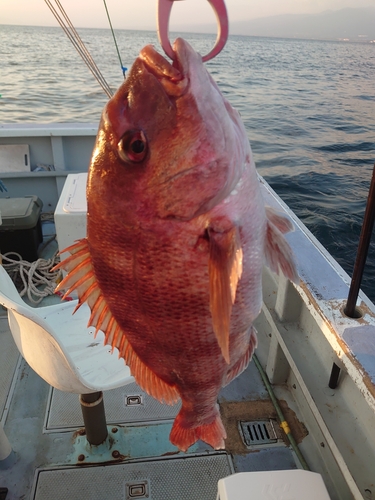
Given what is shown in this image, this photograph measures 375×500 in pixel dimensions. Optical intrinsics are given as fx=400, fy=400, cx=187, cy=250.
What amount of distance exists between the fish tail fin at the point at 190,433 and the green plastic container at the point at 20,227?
341 cm

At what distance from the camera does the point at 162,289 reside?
109 centimetres

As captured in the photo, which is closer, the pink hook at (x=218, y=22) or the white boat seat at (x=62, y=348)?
the pink hook at (x=218, y=22)

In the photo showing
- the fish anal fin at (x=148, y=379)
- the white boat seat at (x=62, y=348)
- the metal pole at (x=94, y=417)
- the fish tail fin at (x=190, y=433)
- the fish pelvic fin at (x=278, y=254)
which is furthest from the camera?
the metal pole at (x=94, y=417)

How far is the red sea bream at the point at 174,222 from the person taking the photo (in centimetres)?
96

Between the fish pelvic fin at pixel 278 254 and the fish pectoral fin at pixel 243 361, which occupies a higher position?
the fish pelvic fin at pixel 278 254

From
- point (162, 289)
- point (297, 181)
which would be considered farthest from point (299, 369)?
point (297, 181)

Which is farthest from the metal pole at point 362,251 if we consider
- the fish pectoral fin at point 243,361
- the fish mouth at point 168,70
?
the fish mouth at point 168,70

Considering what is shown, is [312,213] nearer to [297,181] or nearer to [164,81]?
[297,181]

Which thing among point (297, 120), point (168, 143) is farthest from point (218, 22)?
point (297, 120)

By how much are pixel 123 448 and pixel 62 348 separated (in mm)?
1279

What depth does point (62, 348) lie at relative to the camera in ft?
5.34

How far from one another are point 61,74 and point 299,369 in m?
21.9

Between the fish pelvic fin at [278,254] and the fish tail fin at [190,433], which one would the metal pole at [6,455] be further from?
the fish pelvic fin at [278,254]

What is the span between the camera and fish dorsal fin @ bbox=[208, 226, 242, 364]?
0.96 m
